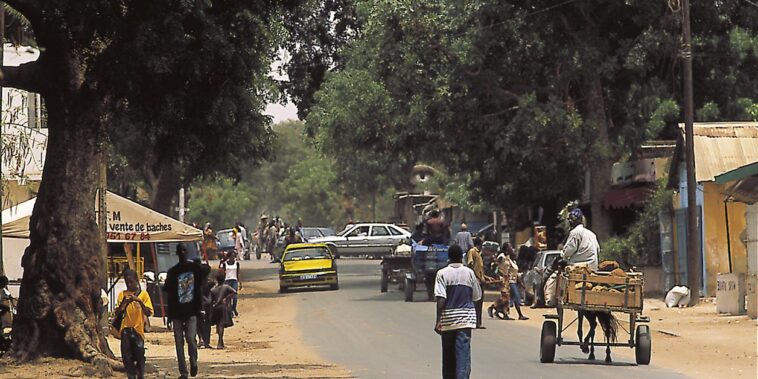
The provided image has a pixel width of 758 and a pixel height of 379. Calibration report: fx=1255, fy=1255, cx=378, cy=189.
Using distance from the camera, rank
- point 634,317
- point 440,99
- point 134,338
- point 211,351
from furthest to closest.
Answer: point 440,99 < point 211,351 < point 634,317 < point 134,338

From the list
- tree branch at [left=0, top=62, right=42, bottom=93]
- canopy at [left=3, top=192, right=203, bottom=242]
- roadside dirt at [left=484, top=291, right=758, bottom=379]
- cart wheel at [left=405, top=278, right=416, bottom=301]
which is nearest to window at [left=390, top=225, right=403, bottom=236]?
cart wheel at [left=405, top=278, right=416, bottom=301]

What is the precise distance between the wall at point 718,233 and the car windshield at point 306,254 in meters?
13.0

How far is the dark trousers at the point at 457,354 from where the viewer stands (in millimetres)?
13562

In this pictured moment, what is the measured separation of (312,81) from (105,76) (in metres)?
32.3

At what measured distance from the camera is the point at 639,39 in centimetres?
3512

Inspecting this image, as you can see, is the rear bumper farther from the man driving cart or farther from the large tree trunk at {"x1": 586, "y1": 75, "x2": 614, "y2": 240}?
the man driving cart

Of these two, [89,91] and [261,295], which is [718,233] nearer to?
[261,295]

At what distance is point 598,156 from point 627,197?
180cm

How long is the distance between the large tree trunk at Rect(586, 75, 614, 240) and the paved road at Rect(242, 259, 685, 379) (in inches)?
247

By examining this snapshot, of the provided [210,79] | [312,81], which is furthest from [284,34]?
[312,81]

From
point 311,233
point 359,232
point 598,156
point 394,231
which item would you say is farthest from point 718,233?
point 311,233

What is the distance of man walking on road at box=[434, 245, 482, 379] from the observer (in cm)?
1357

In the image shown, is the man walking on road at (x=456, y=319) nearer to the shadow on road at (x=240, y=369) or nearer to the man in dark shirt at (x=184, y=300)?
the shadow on road at (x=240, y=369)

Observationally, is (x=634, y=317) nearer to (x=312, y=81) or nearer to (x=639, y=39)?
(x=639, y=39)
